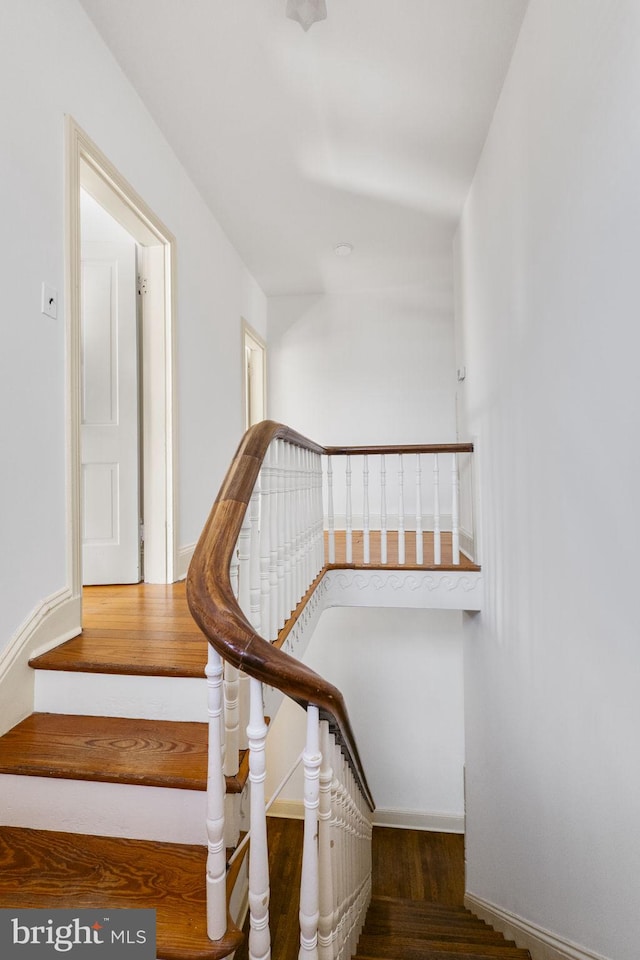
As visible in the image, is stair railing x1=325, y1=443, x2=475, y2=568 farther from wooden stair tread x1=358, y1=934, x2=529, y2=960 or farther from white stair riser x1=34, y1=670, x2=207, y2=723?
wooden stair tread x1=358, y1=934, x2=529, y2=960

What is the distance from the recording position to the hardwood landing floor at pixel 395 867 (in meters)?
3.41

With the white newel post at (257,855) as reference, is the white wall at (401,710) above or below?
below

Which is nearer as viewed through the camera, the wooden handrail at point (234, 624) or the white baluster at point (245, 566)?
the wooden handrail at point (234, 624)

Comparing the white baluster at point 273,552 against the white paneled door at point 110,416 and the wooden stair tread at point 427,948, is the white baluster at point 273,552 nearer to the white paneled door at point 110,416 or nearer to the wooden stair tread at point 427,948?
the wooden stair tread at point 427,948

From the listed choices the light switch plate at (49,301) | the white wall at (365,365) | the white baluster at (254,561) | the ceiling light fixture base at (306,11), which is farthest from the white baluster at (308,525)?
the white wall at (365,365)

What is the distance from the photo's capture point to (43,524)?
192 cm

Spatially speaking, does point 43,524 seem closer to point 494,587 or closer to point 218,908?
point 218,908

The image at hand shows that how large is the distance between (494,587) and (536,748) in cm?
89

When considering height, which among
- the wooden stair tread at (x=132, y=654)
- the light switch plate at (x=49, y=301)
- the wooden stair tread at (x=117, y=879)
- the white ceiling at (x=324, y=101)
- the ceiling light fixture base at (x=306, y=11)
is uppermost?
the white ceiling at (x=324, y=101)

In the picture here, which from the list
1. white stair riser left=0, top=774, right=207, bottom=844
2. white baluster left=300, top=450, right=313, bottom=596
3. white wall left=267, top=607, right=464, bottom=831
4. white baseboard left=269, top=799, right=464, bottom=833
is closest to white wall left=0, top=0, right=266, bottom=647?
white stair riser left=0, top=774, right=207, bottom=844

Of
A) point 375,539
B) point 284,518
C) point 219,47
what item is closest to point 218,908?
point 284,518

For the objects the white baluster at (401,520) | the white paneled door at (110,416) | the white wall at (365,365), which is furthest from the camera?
the white wall at (365,365)

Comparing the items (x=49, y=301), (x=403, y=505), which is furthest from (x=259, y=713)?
(x=403, y=505)

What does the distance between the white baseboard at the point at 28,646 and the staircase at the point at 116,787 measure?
4cm
